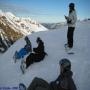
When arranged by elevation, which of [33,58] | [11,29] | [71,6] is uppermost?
[71,6]

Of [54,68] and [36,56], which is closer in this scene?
[54,68]

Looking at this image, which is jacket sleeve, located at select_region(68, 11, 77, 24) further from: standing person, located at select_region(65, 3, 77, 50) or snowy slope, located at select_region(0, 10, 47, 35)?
snowy slope, located at select_region(0, 10, 47, 35)

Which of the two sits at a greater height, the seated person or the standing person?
the standing person

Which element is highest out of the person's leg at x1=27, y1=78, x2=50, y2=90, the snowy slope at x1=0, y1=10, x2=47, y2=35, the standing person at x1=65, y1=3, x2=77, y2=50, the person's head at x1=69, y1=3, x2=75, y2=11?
the person's head at x1=69, y1=3, x2=75, y2=11

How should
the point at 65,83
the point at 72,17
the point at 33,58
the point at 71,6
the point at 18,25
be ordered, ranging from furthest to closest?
the point at 18,25
the point at 33,58
the point at 72,17
the point at 71,6
the point at 65,83

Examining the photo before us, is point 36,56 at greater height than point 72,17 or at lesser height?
lesser

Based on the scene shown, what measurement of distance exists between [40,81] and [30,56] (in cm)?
126

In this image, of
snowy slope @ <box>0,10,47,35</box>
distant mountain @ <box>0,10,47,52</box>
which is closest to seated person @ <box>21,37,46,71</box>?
distant mountain @ <box>0,10,47,52</box>

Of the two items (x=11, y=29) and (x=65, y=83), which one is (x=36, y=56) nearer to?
(x=65, y=83)

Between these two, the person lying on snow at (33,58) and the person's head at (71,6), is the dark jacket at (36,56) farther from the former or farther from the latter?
the person's head at (71,6)

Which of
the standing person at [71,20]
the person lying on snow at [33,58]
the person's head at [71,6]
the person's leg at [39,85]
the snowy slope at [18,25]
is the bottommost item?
the snowy slope at [18,25]

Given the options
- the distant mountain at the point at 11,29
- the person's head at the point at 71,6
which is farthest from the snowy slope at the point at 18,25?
the person's head at the point at 71,6

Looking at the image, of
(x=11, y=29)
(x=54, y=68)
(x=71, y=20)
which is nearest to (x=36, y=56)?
(x=54, y=68)

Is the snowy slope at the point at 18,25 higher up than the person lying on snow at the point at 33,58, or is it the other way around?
the person lying on snow at the point at 33,58
